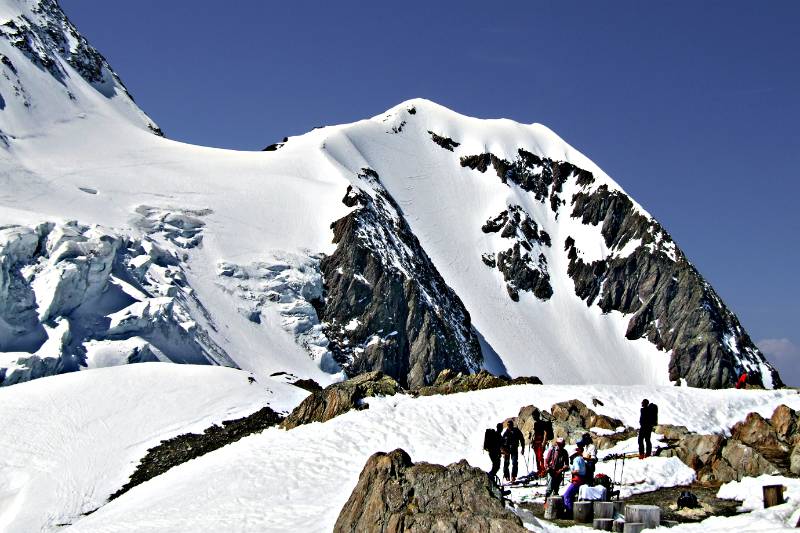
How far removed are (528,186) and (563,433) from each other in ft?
406

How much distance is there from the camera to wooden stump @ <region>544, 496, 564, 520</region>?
67.6 ft

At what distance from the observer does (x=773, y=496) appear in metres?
19.8

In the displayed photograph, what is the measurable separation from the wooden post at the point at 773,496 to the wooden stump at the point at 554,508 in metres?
4.55

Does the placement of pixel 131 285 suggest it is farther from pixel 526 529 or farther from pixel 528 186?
pixel 528 186

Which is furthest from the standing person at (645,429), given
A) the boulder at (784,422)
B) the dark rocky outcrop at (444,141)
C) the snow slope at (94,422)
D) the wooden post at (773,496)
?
the dark rocky outcrop at (444,141)

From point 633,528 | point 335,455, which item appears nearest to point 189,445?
point 335,455

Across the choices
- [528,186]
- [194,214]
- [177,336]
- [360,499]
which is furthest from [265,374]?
[528,186]

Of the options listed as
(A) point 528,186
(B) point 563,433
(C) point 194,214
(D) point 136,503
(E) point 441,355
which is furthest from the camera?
(A) point 528,186

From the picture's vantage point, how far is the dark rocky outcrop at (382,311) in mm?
93938

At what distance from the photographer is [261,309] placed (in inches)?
3369

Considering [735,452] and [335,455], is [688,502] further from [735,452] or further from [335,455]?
[335,455]

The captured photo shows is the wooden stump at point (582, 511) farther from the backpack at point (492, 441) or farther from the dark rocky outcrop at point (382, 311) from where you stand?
the dark rocky outcrop at point (382, 311)

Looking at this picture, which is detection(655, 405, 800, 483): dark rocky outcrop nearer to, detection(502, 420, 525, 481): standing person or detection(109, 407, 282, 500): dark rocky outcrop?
detection(502, 420, 525, 481): standing person

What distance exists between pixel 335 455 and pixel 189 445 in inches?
512
